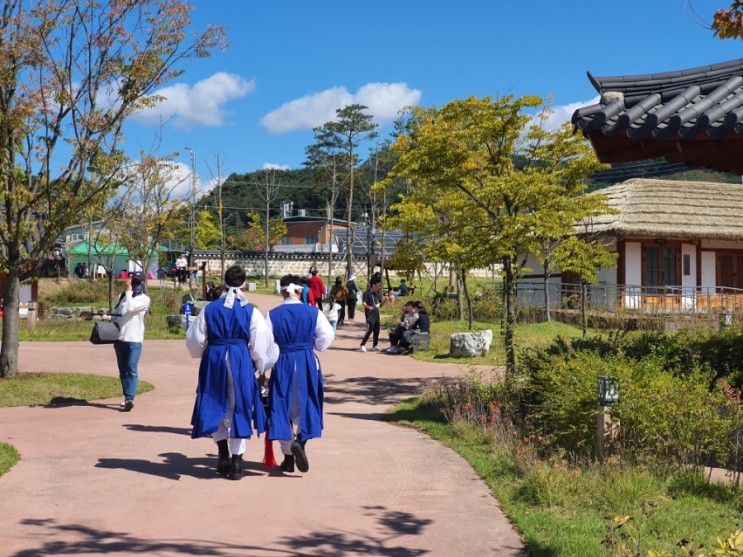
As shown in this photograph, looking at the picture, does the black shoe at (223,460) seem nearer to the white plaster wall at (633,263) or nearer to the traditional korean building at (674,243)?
the traditional korean building at (674,243)

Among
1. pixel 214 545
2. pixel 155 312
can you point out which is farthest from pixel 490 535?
pixel 155 312

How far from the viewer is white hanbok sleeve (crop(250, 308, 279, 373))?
7.98 metres

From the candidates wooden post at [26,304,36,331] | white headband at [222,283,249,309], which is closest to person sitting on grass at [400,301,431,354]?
wooden post at [26,304,36,331]

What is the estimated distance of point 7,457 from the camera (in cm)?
845

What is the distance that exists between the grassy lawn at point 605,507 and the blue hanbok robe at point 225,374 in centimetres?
215

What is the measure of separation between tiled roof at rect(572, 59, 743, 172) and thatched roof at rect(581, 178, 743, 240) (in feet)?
82.0

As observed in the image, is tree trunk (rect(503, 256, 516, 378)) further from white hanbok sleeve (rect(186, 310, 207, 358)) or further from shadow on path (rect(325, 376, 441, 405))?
white hanbok sleeve (rect(186, 310, 207, 358))

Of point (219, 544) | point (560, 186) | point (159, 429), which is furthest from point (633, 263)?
point (219, 544)

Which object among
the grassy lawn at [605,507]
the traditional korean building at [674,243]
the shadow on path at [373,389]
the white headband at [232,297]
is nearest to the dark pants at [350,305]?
the traditional korean building at [674,243]

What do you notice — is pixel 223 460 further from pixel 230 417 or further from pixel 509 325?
pixel 509 325

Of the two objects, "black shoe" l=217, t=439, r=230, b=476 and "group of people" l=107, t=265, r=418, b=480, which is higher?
"group of people" l=107, t=265, r=418, b=480

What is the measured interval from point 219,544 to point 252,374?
2.37m

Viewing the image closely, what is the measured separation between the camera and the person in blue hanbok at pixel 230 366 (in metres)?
7.84

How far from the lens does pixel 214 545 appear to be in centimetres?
577
